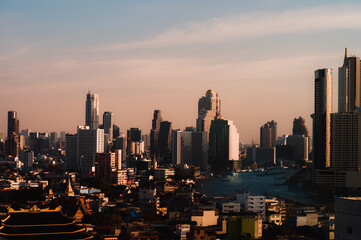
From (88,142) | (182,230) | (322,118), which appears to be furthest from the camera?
(88,142)

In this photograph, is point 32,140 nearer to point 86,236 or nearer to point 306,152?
point 306,152

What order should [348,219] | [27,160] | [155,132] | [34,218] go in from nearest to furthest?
[348,219] < [34,218] < [27,160] < [155,132]

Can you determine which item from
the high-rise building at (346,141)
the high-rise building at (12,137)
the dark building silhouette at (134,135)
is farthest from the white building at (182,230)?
the dark building silhouette at (134,135)

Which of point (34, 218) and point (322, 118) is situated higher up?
point (322, 118)

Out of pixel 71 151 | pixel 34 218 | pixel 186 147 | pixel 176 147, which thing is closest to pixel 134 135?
pixel 186 147

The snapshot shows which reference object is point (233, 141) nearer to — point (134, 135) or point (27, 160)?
point (134, 135)

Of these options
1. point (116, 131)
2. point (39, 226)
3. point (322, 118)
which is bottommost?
point (39, 226)
